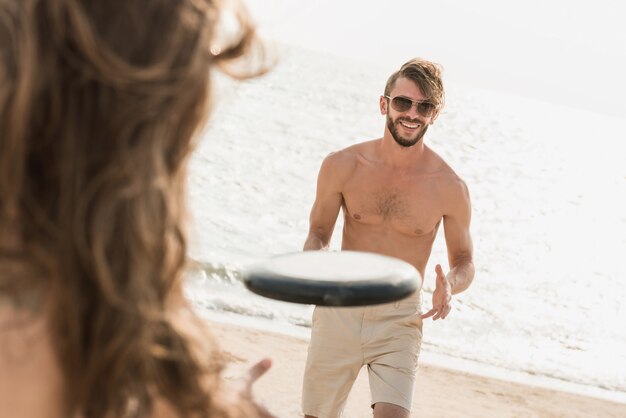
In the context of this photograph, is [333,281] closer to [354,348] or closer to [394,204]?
[354,348]

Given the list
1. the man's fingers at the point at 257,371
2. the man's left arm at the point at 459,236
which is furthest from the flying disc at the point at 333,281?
the man's left arm at the point at 459,236

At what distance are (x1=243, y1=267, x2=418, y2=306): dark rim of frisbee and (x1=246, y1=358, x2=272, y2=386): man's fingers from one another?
0.62 m

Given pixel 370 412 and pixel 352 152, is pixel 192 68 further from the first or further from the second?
pixel 370 412

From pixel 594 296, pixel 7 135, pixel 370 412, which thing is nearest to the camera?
pixel 7 135

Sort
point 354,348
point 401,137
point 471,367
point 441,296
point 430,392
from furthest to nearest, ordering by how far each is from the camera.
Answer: point 471,367 < point 430,392 < point 401,137 < point 354,348 < point 441,296

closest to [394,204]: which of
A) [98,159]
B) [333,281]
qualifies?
[333,281]

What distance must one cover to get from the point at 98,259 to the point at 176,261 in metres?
0.12

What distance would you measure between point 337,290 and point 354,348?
2.35m

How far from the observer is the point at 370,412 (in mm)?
7148

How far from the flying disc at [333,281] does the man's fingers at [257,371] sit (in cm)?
62

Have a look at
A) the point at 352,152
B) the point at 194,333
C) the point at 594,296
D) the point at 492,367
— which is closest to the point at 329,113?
the point at 594,296

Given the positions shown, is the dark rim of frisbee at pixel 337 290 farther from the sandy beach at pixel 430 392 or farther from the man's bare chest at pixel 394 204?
the sandy beach at pixel 430 392

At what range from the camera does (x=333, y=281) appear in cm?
235

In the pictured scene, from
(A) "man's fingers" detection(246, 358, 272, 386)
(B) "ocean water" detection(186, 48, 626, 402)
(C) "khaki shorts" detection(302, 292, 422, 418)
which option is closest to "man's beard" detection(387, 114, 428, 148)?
(C) "khaki shorts" detection(302, 292, 422, 418)
